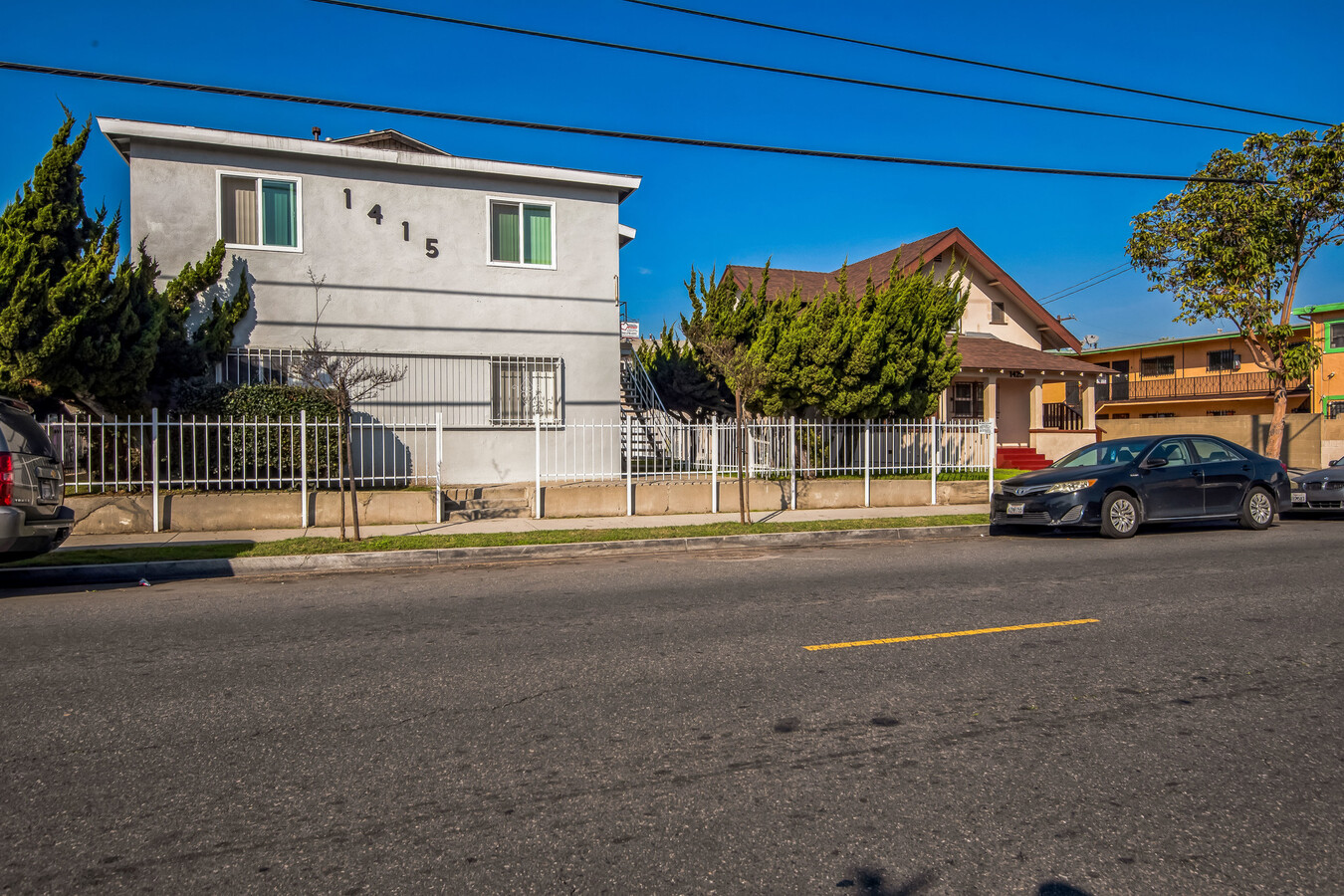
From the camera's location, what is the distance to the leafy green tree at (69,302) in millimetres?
11133

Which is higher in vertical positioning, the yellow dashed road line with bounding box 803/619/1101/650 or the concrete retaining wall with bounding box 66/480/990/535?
the concrete retaining wall with bounding box 66/480/990/535

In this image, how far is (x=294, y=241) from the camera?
50.6 feet

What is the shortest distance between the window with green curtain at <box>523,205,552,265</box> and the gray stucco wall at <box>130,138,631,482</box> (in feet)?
0.80

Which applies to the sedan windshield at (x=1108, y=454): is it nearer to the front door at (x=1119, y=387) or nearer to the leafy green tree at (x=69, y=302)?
the leafy green tree at (x=69, y=302)

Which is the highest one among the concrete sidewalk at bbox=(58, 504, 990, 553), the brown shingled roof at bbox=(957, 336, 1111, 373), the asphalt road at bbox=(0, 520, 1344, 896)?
the brown shingled roof at bbox=(957, 336, 1111, 373)

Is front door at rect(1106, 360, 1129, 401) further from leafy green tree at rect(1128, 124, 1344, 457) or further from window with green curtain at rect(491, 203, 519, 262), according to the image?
window with green curtain at rect(491, 203, 519, 262)

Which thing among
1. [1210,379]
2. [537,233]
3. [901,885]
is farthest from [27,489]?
[1210,379]

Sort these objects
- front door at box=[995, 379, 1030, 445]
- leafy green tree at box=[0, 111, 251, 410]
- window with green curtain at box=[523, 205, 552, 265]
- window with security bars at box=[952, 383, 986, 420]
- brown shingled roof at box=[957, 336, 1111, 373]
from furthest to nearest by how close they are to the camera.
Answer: front door at box=[995, 379, 1030, 445], window with security bars at box=[952, 383, 986, 420], brown shingled roof at box=[957, 336, 1111, 373], window with green curtain at box=[523, 205, 552, 265], leafy green tree at box=[0, 111, 251, 410]

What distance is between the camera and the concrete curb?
926cm

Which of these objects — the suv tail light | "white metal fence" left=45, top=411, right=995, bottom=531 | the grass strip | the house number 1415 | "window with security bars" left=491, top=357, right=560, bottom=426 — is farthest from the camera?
"window with security bars" left=491, top=357, right=560, bottom=426

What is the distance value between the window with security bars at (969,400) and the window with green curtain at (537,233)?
13427 millimetres

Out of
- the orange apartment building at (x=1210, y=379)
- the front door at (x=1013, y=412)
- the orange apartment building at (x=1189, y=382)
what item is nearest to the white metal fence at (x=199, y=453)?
the front door at (x=1013, y=412)

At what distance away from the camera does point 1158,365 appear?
42.2m

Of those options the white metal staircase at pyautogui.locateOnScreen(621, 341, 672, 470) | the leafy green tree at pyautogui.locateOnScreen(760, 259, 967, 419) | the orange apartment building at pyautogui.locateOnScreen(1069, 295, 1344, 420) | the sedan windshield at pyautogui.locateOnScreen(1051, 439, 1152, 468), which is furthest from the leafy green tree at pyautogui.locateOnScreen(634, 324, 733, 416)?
the orange apartment building at pyautogui.locateOnScreen(1069, 295, 1344, 420)
